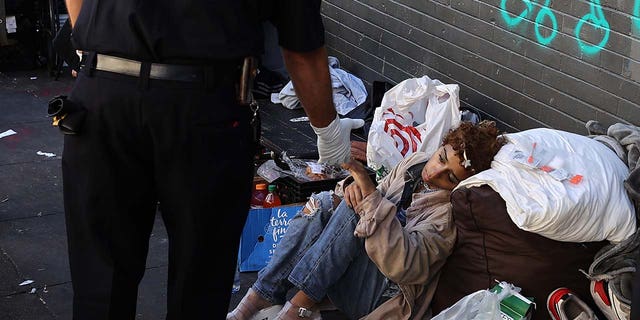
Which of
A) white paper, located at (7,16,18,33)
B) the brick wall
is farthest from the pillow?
white paper, located at (7,16,18,33)

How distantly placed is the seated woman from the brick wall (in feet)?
3.76

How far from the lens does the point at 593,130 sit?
14.5ft

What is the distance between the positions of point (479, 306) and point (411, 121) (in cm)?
217

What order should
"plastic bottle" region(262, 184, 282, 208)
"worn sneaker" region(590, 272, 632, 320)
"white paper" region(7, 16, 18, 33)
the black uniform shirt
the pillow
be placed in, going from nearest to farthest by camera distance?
the black uniform shirt < "worn sneaker" region(590, 272, 632, 320) < the pillow < "plastic bottle" region(262, 184, 282, 208) < "white paper" region(7, 16, 18, 33)

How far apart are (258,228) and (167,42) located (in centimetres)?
197

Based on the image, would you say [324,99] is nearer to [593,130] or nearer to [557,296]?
[557,296]

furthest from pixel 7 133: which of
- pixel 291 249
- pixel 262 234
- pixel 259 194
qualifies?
pixel 291 249

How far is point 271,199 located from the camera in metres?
5.38

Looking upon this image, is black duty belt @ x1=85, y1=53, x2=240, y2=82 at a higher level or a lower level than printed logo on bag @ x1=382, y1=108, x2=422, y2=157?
higher

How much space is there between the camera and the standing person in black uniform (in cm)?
316

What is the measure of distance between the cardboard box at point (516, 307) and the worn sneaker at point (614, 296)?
9.2 inches

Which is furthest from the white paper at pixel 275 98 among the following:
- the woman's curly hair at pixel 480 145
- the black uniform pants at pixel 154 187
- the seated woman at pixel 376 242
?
the black uniform pants at pixel 154 187

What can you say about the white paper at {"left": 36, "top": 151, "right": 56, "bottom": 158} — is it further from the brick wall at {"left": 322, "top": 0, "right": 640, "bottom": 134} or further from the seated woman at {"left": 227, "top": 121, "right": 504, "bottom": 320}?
the seated woman at {"left": 227, "top": 121, "right": 504, "bottom": 320}

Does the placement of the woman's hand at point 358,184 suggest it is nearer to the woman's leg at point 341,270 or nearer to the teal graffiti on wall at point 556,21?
the woman's leg at point 341,270
